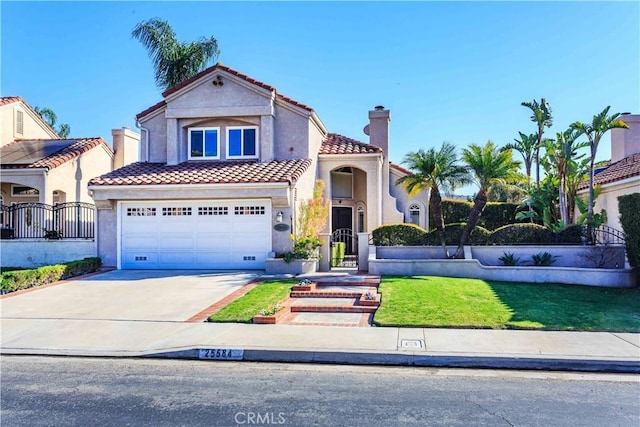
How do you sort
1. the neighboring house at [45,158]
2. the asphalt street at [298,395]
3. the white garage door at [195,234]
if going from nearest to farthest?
the asphalt street at [298,395] → the white garage door at [195,234] → the neighboring house at [45,158]

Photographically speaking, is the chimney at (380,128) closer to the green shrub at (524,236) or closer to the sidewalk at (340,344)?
the green shrub at (524,236)

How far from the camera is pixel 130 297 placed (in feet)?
41.3

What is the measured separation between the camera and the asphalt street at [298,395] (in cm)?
529

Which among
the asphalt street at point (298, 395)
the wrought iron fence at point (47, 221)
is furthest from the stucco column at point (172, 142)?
the asphalt street at point (298, 395)

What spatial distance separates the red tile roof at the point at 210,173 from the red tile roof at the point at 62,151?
17.6 feet

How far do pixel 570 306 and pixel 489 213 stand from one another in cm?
1411

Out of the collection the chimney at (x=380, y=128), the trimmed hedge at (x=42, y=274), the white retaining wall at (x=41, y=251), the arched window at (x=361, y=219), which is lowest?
the trimmed hedge at (x=42, y=274)

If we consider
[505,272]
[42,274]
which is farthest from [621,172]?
[42,274]

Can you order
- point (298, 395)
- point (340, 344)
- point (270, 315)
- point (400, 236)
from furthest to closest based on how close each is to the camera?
1. point (400, 236)
2. point (270, 315)
3. point (340, 344)
4. point (298, 395)

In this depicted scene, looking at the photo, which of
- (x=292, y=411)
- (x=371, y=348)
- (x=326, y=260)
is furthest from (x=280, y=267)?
(x=292, y=411)

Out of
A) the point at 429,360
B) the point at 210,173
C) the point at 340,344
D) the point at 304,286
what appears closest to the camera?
the point at 429,360

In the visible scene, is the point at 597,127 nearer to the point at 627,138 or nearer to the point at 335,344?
the point at 627,138

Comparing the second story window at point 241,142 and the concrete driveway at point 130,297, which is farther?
the second story window at point 241,142

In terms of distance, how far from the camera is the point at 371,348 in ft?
26.5
